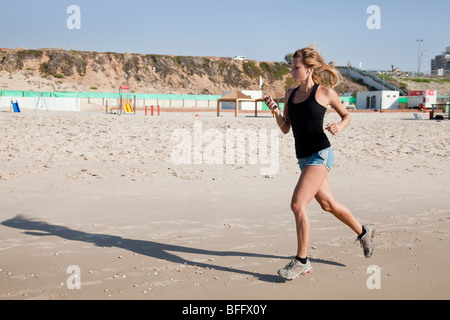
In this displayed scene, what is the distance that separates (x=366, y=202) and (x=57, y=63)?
57296mm

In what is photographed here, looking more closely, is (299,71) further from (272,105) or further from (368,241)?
(368,241)

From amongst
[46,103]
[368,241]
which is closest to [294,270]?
[368,241]

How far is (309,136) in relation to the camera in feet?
11.0

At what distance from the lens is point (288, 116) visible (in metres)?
3.61

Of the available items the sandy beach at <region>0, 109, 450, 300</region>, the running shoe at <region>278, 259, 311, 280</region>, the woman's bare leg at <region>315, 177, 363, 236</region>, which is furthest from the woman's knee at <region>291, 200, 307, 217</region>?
the sandy beach at <region>0, 109, 450, 300</region>

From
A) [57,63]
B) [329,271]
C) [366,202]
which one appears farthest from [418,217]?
[57,63]

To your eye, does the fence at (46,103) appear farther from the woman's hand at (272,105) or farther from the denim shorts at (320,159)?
the denim shorts at (320,159)

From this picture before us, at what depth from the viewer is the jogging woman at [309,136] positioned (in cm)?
330

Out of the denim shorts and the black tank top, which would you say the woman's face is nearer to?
the black tank top

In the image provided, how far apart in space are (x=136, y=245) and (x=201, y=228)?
0.82 meters

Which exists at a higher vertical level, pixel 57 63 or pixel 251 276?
pixel 57 63

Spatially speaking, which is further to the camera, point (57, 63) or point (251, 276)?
point (57, 63)

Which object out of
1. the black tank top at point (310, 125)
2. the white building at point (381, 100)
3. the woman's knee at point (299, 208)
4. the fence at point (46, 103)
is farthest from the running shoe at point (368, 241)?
the white building at point (381, 100)
